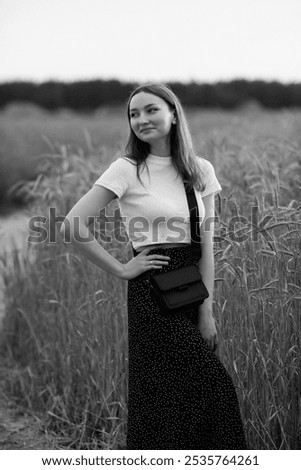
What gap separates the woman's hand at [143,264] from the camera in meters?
2.20

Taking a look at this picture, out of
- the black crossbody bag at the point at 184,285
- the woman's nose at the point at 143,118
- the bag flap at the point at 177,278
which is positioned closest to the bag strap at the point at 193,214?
the black crossbody bag at the point at 184,285

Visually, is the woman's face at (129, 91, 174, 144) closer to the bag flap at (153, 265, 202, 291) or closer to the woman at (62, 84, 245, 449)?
the woman at (62, 84, 245, 449)

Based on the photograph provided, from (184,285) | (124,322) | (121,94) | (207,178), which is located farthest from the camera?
(121,94)

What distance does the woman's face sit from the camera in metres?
2.21

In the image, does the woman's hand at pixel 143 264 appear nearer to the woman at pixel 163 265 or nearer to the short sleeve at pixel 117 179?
the woman at pixel 163 265

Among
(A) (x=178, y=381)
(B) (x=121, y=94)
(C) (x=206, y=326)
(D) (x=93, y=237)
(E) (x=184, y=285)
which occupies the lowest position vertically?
(A) (x=178, y=381)

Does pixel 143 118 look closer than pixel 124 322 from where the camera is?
Yes

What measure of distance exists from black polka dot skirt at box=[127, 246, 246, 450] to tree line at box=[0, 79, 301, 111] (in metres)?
11.7

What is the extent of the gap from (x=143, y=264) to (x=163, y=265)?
7 cm

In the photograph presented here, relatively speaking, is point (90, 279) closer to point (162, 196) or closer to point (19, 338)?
point (19, 338)

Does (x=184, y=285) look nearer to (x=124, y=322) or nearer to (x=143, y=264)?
(x=143, y=264)

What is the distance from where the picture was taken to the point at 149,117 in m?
2.21

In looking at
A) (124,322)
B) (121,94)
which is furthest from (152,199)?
(121,94)

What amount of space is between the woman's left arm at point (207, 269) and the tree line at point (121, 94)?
11559 millimetres
